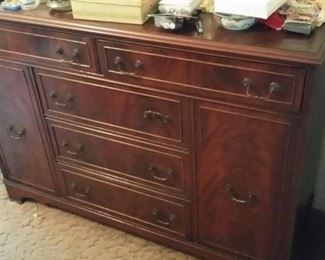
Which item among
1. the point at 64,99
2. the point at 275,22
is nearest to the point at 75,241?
the point at 64,99

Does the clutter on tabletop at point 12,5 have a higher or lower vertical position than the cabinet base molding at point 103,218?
higher

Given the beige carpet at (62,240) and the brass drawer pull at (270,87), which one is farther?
the beige carpet at (62,240)

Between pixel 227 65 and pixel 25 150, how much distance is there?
101 cm

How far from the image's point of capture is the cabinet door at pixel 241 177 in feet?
4.02

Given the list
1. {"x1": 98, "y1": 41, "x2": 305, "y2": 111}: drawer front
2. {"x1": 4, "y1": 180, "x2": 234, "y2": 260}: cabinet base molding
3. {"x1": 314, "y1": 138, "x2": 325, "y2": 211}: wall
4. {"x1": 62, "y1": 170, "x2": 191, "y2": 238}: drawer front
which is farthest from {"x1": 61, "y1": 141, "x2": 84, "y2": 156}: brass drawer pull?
{"x1": 314, "y1": 138, "x2": 325, "y2": 211}: wall

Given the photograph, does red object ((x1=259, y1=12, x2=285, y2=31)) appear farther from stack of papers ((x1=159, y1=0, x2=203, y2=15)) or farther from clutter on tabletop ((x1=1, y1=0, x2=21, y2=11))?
clutter on tabletop ((x1=1, y1=0, x2=21, y2=11))

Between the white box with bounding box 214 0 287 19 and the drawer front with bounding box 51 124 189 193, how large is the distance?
1.64 feet

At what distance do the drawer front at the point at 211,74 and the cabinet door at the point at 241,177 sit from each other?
59mm

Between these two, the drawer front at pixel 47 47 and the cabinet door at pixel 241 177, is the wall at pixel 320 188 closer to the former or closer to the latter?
the cabinet door at pixel 241 177

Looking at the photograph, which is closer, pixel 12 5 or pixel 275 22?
pixel 275 22

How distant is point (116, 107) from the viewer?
4.75 feet

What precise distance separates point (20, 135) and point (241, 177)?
94 cm

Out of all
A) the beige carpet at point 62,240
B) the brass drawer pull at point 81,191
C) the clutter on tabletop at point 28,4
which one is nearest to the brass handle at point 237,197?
the beige carpet at point 62,240

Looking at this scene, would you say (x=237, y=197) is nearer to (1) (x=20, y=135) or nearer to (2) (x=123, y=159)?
(2) (x=123, y=159)
